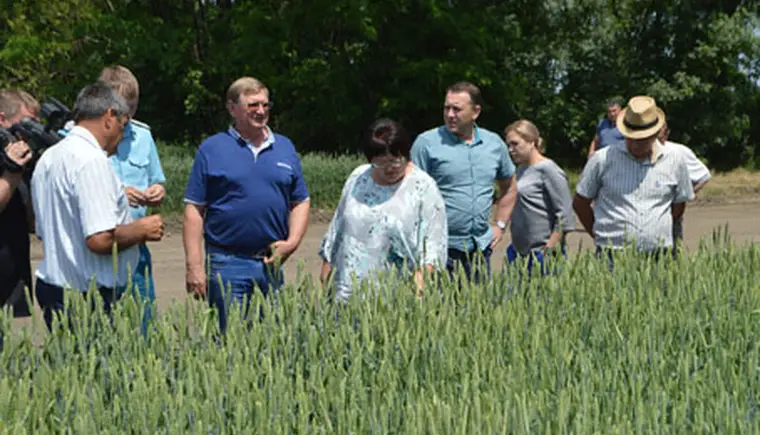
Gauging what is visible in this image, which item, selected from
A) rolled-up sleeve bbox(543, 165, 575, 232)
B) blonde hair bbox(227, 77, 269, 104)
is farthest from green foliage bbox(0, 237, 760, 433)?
rolled-up sleeve bbox(543, 165, 575, 232)

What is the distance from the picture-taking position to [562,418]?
10.2 ft

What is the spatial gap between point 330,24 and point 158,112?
5350mm

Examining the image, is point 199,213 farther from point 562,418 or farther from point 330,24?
point 330,24

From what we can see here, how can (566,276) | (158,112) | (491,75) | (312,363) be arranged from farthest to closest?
(158,112), (491,75), (566,276), (312,363)

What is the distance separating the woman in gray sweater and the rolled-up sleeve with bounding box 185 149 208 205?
2.09 meters

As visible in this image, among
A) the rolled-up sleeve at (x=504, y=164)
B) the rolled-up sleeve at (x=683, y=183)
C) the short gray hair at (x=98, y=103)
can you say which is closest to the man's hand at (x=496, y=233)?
the rolled-up sleeve at (x=504, y=164)

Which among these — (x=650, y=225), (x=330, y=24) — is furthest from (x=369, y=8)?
(x=650, y=225)

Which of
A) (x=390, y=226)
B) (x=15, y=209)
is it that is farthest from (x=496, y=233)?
(x=15, y=209)

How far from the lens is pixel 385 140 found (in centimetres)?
517

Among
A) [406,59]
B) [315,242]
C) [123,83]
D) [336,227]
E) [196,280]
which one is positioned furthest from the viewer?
[406,59]

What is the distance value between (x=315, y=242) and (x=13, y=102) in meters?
9.92

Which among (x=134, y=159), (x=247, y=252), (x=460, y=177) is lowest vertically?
(x=247, y=252)

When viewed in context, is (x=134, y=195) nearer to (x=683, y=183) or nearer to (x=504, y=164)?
(x=504, y=164)

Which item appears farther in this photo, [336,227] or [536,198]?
[536,198]
